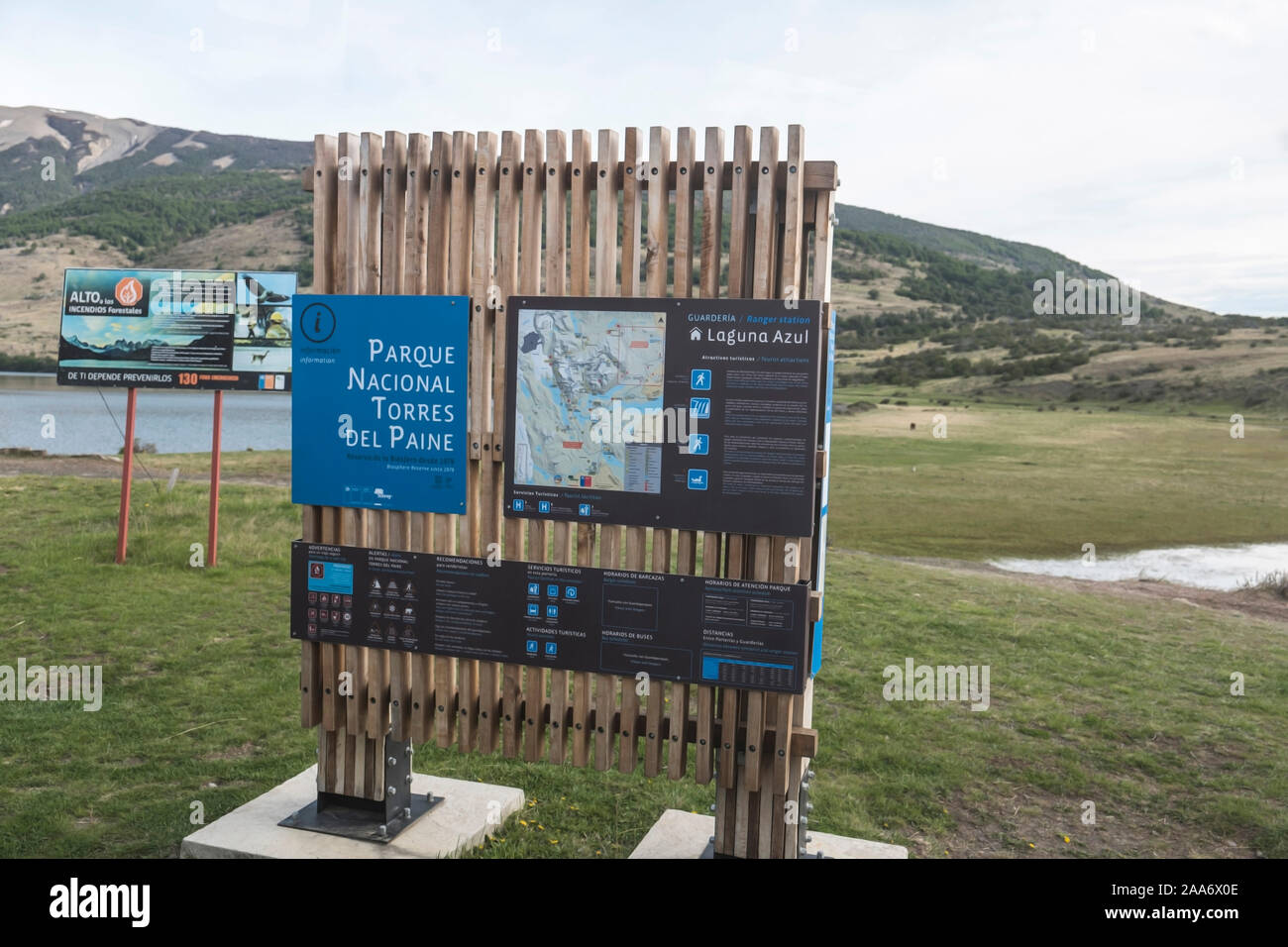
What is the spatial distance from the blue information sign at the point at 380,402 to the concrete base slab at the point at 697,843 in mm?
2044

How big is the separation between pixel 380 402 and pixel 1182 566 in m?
18.5

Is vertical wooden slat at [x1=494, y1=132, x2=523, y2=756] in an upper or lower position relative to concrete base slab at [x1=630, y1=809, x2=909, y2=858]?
upper

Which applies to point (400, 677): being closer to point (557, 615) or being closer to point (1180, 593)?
point (557, 615)

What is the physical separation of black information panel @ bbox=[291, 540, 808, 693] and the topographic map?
18.0 inches

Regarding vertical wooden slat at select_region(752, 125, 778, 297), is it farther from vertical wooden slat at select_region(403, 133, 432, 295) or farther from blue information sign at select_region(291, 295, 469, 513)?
vertical wooden slat at select_region(403, 133, 432, 295)

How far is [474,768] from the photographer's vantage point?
662 cm

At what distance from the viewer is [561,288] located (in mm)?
4723

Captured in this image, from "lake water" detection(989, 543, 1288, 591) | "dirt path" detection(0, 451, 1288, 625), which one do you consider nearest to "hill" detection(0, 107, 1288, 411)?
"lake water" detection(989, 543, 1288, 591)

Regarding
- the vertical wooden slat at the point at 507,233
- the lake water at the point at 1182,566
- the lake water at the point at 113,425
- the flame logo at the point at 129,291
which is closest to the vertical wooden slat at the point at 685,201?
the vertical wooden slat at the point at 507,233

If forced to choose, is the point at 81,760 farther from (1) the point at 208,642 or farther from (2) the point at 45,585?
(2) the point at 45,585

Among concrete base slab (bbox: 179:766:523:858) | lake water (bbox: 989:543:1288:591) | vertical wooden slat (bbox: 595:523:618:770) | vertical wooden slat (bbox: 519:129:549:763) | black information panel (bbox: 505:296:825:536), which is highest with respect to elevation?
vertical wooden slat (bbox: 519:129:549:763)

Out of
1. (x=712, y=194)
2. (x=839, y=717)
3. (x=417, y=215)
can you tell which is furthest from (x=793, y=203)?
(x=839, y=717)

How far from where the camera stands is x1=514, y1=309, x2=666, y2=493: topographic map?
15.1 feet

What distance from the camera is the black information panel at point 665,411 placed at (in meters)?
4.42
